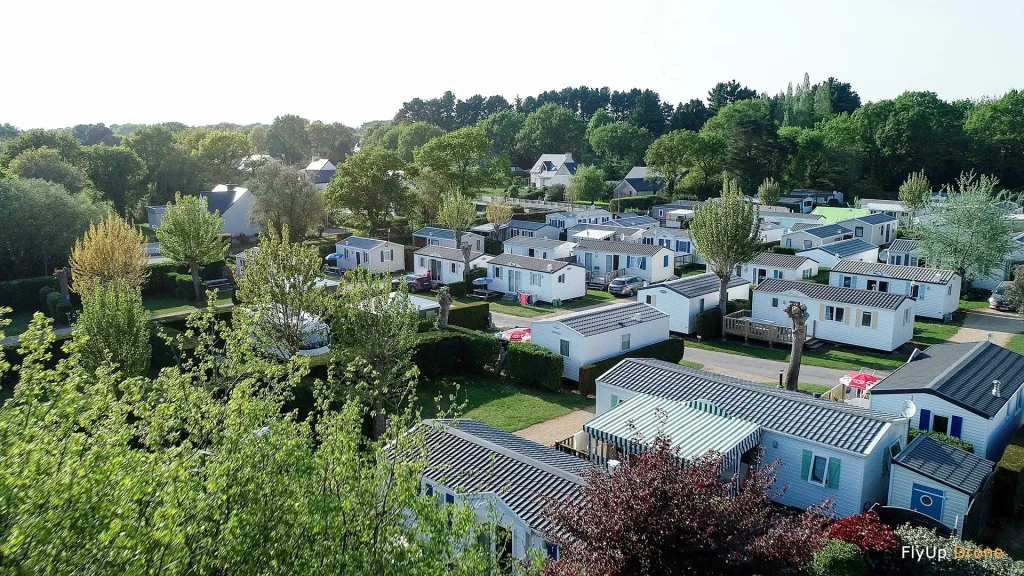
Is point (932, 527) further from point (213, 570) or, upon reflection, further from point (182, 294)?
point (182, 294)

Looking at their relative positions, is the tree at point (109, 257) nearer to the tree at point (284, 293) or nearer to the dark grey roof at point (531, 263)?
the tree at point (284, 293)

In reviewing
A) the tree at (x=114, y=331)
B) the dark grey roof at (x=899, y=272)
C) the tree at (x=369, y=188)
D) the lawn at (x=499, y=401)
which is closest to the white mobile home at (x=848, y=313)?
the dark grey roof at (x=899, y=272)

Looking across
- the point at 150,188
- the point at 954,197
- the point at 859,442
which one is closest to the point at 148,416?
the point at 859,442

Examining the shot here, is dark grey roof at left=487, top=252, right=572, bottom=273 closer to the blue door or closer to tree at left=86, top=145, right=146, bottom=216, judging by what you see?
the blue door

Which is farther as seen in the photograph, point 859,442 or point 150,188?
point 150,188

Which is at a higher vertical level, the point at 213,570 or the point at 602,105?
the point at 602,105

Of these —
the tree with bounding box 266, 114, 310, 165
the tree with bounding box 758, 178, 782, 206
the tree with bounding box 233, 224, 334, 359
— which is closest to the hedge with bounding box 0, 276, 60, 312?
the tree with bounding box 233, 224, 334, 359
